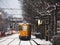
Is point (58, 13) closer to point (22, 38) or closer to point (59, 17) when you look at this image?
point (59, 17)

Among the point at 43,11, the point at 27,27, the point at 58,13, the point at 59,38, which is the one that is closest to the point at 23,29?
the point at 27,27

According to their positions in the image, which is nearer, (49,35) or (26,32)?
(49,35)

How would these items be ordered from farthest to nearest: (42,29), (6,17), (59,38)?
(6,17) < (42,29) < (59,38)

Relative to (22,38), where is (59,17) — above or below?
above

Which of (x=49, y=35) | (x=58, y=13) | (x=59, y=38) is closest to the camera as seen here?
(x=59, y=38)

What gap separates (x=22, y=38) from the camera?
5719cm

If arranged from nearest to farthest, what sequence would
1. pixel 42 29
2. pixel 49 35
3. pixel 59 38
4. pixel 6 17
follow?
pixel 59 38 < pixel 49 35 < pixel 42 29 < pixel 6 17

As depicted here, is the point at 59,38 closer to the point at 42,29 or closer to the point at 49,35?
the point at 49,35

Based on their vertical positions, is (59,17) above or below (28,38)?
above

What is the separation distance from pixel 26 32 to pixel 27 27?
1004mm

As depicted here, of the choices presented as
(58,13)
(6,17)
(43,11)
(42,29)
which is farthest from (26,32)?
(6,17)

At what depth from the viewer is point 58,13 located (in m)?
36.8

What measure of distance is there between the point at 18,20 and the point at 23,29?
277 ft

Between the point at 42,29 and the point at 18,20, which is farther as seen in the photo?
the point at 18,20
